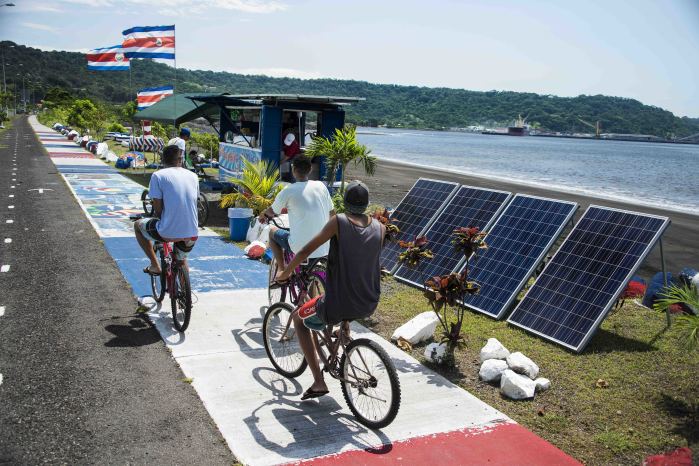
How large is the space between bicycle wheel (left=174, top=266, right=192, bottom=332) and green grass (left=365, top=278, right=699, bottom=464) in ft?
7.82

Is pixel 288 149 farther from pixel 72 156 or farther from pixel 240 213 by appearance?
pixel 72 156

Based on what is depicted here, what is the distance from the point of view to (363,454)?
4629 mm

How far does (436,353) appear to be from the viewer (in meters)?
6.60

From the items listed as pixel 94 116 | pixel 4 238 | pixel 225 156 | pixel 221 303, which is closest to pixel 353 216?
pixel 221 303

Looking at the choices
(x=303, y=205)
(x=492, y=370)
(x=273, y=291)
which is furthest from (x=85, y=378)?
(x=492, y=370)

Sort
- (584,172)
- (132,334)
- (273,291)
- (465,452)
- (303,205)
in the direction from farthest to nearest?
(584,172)
(273,291)
(132,334)
(303,205)
(465,452)

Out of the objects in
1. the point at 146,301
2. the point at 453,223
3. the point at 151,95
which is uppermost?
the point at 151,95

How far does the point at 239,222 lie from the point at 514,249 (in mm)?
Result: 6088

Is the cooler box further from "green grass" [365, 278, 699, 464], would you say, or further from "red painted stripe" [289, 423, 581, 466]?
"red painted stripe" [289, 423, 581, 466]

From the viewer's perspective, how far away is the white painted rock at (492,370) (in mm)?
6203

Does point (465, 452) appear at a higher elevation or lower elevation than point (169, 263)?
lower

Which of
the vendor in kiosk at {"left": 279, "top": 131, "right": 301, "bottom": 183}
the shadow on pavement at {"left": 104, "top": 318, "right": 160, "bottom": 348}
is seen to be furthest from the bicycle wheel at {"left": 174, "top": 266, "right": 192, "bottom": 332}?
the vendor in kiosk at {"left": 279, "top": 131, "right": 301, "bottom": 183}

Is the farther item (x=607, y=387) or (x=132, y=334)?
(x=132, y=334)

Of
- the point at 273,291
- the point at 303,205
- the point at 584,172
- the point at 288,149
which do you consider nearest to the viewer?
the point at 303,205
